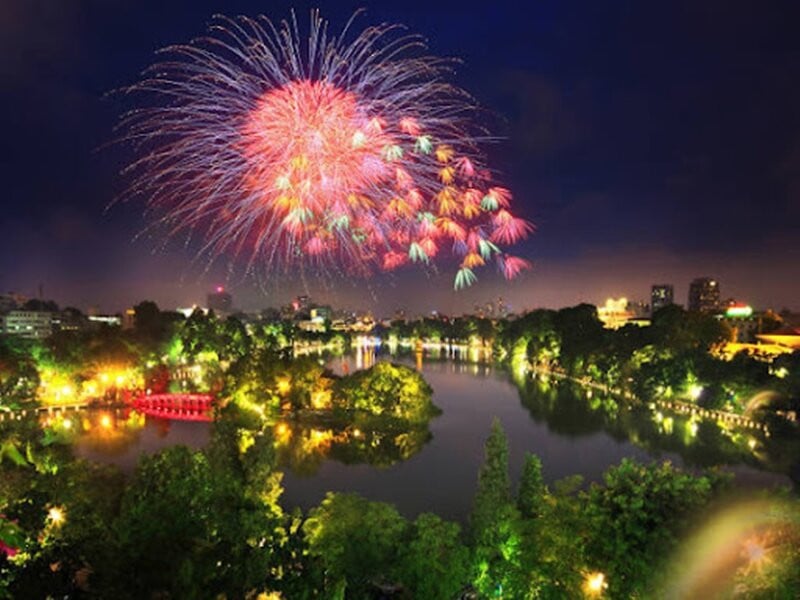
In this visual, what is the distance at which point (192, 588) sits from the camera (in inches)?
217

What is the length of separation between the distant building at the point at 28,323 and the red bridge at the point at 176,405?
66778mm

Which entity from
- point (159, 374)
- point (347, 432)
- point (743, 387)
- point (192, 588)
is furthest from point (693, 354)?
point (192, 588)

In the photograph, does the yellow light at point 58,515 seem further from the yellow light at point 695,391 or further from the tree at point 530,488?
the yellow light at point 695,391

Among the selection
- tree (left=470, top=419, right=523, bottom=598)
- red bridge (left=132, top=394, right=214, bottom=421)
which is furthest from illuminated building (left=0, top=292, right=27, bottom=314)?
tree (left=470, top=419, right=523, bottom=598)

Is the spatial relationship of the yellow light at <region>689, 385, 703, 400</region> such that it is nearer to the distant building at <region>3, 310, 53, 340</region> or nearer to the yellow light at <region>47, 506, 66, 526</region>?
the yellow light at <region>47, 506, 66, 526</region>

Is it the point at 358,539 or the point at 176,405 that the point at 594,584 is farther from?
the point at 176,405

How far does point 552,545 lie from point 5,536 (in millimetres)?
8722

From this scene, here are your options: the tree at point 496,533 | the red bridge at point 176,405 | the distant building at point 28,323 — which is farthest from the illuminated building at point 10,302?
the tree at point 496,533

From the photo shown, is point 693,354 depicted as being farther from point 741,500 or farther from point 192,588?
point 192,588

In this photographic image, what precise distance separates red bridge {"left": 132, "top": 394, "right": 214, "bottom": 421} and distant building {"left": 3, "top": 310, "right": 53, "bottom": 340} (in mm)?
66778

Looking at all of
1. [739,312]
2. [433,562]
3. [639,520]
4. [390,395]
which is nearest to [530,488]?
[433,562]

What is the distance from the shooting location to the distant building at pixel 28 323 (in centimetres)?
9338

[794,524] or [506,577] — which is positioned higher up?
[794,524]

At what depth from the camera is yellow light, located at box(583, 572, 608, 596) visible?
9.85 m
